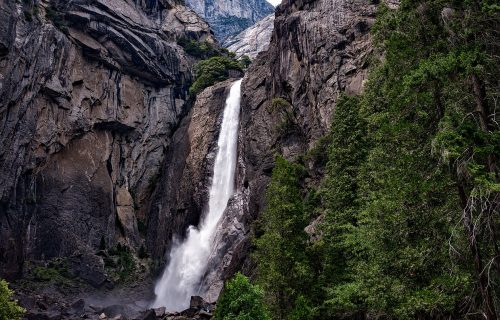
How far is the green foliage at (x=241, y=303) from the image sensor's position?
16.7 m

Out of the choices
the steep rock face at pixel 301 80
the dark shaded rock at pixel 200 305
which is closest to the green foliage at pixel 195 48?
the steep rock face at pixel 301 80

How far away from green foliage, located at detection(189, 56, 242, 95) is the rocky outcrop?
42117 mm

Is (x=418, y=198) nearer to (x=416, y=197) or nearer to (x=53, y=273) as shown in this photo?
(x=416, y=197)

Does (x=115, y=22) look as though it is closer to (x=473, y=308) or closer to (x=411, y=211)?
(x=411, y=211)

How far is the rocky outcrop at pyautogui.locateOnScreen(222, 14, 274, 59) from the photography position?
109400 mm

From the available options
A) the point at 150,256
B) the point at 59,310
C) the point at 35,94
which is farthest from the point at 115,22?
the point at 59,310

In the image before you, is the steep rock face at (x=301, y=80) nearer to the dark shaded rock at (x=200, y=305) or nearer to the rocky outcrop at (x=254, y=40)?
the dark shaded rock at (x=200, y=305)

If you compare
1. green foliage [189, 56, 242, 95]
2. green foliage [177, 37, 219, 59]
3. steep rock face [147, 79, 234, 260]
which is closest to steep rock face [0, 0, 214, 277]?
steep rock face [147, 79, 234, 260]

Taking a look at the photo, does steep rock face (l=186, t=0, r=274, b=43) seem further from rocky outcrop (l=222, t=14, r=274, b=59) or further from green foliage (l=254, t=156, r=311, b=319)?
green foliage (l=254, t=156, r=311, b=319)

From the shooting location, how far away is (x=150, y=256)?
1999 inches

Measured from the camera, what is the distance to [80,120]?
1930 inches

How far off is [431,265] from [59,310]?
30.9 meters

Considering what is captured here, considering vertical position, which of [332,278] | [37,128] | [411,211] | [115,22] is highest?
[115,22]

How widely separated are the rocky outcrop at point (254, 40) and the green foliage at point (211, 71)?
4212 cm
